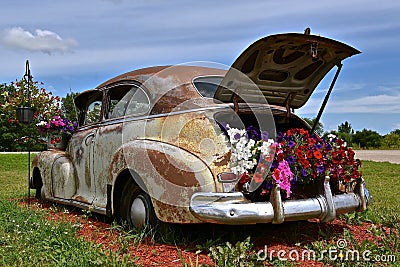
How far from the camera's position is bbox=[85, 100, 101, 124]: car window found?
6634 millimetres

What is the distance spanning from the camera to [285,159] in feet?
15.3

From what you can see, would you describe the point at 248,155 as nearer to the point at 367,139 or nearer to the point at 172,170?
the point at 172,170

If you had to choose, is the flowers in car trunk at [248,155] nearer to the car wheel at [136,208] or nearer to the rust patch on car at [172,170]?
the rust patch on car at [172,170]

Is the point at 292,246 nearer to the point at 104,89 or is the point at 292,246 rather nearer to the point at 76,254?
Result: the point at 76,254

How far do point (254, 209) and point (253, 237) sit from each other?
97cm

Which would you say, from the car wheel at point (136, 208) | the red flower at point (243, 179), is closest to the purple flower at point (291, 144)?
the red flower at point (243, 179)

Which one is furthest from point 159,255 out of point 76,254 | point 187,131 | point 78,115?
point 78,115

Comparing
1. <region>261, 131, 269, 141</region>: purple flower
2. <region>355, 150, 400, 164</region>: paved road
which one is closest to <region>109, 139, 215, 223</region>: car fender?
<region>261, 131, 269, 141</region>: purple flower

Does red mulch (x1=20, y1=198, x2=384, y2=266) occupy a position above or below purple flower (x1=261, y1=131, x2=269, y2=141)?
below

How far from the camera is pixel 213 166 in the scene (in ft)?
14.7

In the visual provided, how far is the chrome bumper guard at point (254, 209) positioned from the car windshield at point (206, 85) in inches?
52.4

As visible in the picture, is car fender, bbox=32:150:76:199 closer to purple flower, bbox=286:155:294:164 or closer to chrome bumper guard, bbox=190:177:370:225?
chrome bumper guard, bbox=190:177:370:225

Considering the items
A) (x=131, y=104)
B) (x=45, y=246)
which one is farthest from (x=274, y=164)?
(x=45, y=246)

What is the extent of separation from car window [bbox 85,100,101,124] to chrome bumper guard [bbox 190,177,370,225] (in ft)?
8.94
